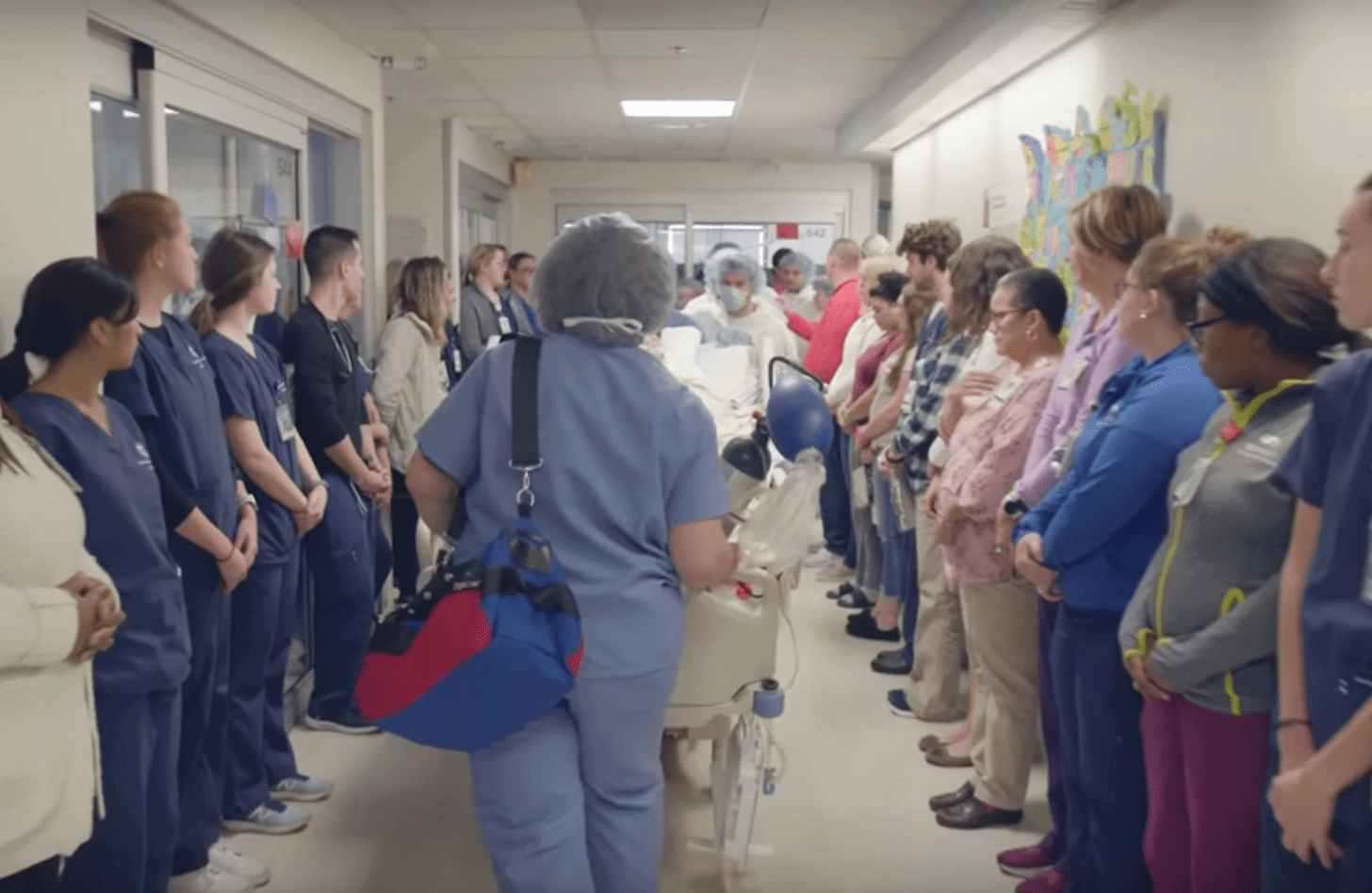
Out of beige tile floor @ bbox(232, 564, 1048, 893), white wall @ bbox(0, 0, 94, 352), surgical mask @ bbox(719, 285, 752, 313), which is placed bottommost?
beige tile floor @ bbox(232, 564, 1048, 893)

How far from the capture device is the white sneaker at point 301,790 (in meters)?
3.24

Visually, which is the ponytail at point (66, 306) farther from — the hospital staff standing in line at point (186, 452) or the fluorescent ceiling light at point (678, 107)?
the fluorescent ceiling light at point (678, 107)

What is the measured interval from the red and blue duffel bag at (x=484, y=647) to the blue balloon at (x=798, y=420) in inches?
24.8

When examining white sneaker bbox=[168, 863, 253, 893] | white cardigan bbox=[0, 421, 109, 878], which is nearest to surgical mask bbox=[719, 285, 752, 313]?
white sneaker bbox=[168, 863, 253, 893]

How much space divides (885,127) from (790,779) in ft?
14.6

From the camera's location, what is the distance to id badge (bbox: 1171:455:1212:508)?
188 centimetres

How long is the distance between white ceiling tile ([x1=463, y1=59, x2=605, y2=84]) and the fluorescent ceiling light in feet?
2.58

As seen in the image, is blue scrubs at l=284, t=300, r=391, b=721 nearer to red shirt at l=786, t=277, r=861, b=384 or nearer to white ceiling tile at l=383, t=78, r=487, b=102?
red shirt at l=786, t=277, r=861, b=384

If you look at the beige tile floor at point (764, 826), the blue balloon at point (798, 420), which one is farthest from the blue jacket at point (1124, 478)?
the beige tile floor at point (764, 826)

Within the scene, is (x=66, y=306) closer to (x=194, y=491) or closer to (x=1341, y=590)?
(x=194, y=491)

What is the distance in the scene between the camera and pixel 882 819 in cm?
317

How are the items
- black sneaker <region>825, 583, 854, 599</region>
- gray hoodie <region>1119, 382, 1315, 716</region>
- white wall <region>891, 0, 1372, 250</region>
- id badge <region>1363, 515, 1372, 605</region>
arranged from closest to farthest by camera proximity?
id badge <region>1363, 515, 1372, 605</region>
gray hoodie <region>1119, 382, 1315, 716</region>
white wall <region>891, 0, 1372, 250</region>
black sneaker <region>825, 583, 854, 599</region>

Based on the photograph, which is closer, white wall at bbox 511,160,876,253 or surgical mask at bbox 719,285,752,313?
surgical mask at bbox 719,285,752,313

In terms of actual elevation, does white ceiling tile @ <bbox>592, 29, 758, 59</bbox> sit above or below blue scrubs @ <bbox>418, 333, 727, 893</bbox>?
above
